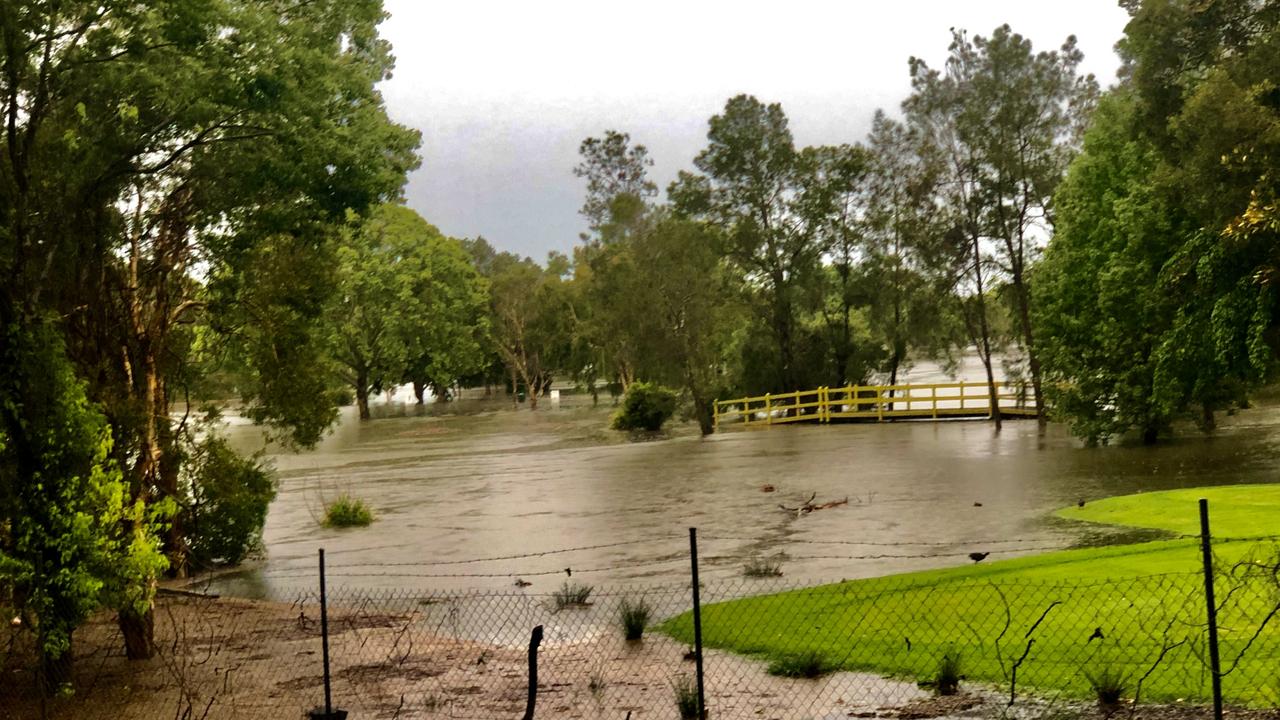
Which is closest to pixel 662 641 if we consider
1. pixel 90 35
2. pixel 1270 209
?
pixel 90 35

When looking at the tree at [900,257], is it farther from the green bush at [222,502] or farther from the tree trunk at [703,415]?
the green bush at [222,502]

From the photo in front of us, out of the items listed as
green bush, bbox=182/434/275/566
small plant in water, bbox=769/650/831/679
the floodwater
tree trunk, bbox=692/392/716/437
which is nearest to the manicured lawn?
small plant in water, bbox=769/650/831/679

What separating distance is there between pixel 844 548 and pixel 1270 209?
7861 mm

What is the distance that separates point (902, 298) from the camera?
60.9 meters

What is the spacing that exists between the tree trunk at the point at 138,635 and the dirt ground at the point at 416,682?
15 cm

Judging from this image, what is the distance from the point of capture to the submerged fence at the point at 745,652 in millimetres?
9320

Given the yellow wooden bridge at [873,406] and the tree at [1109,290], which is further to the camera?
the yellow wooden bridge at [873,406]

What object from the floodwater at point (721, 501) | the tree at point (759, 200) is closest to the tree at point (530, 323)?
the tree at point (759, 200)

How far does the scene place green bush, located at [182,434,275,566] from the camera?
19.2 meters

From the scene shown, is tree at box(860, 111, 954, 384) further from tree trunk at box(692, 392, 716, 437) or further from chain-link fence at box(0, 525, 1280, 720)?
chain-link fence at box(0, 525, 1280, 720)

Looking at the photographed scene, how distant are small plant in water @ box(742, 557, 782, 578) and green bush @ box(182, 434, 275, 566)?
8429mm

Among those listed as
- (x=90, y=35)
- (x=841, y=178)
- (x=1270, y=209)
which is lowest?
(x=1270, y=209)

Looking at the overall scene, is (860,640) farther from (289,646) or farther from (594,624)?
(289,646)

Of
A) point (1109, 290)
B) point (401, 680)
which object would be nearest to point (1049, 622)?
point (401, 680)
